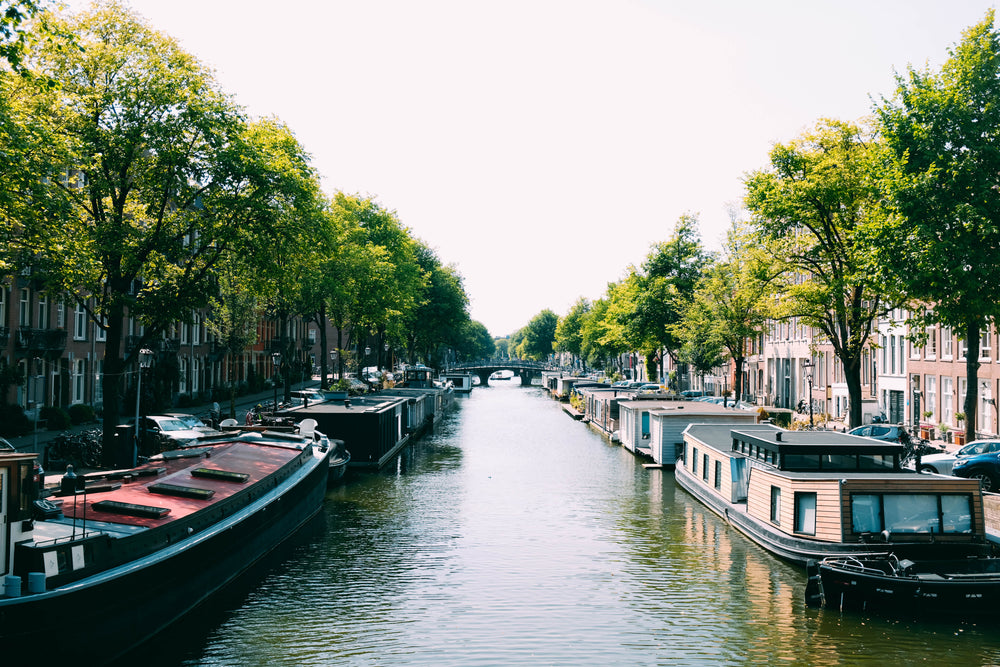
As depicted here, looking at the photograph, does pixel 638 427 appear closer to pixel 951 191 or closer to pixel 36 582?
pixel 951 191

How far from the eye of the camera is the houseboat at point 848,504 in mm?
20453

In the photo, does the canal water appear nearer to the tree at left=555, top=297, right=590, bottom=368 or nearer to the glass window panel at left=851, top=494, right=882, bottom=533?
the glass window panel at left=851, top=494, right=882, bottom=533

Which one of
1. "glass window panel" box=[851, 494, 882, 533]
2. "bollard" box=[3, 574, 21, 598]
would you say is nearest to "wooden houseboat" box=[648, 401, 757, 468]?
"glass window panel" box=[851, 494, 882, 533]

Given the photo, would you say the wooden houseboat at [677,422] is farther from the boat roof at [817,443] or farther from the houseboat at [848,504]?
the houseboat at [848,504]

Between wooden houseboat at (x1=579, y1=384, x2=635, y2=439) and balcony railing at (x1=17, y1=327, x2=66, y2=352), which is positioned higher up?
balcony railing at (x1=17, y1=327, x2=66, y2=352)

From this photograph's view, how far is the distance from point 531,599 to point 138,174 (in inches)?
815

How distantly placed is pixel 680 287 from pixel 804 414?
17.7 m

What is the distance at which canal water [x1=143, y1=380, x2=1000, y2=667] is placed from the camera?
1667 centimetres

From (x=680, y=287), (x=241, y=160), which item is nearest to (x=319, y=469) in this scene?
(x=241, y=160)

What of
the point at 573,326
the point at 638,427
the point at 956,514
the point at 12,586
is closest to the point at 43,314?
the point at 638,427

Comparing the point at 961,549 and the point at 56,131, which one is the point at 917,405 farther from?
the point at 56,131

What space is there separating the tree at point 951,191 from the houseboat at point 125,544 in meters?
24.3

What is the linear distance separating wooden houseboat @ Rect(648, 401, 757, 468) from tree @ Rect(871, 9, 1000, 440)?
10.9m

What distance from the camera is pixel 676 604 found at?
20.0 meters
